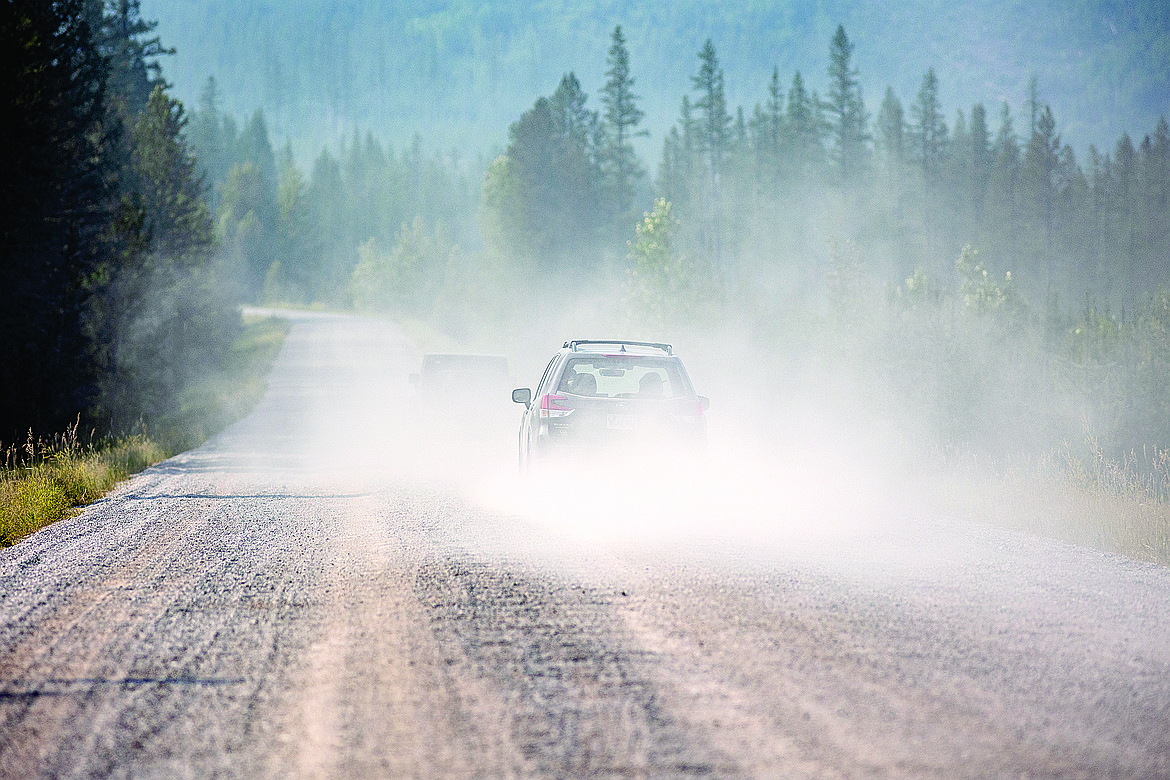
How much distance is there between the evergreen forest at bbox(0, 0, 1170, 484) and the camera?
19.6 meters

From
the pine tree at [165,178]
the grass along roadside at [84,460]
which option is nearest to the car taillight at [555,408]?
the grass along roadside at [84,460]

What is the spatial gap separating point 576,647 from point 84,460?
12.2 meters

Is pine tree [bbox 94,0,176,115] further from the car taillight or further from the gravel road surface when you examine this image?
the gravel road surface

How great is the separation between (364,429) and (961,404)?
14.2m

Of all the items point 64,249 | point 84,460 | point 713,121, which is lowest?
point 84,460

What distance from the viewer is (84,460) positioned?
14523mm

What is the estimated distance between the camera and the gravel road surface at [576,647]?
12.1 ft

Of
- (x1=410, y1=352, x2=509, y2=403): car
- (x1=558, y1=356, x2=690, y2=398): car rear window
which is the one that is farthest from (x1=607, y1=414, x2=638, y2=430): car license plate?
(x1=410, y1=352, x2=509, y2=403): car

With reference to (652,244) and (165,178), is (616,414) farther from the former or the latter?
(652,244)

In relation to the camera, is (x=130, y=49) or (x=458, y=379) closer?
(x=458, y=379)

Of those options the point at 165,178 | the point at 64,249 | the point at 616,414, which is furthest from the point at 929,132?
the point at 616,414

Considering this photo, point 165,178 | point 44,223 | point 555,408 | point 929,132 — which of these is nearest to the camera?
point 555,408

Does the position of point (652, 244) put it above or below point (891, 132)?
below

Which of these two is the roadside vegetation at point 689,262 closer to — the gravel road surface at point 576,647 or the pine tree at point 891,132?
the pine tree at point 891,132
